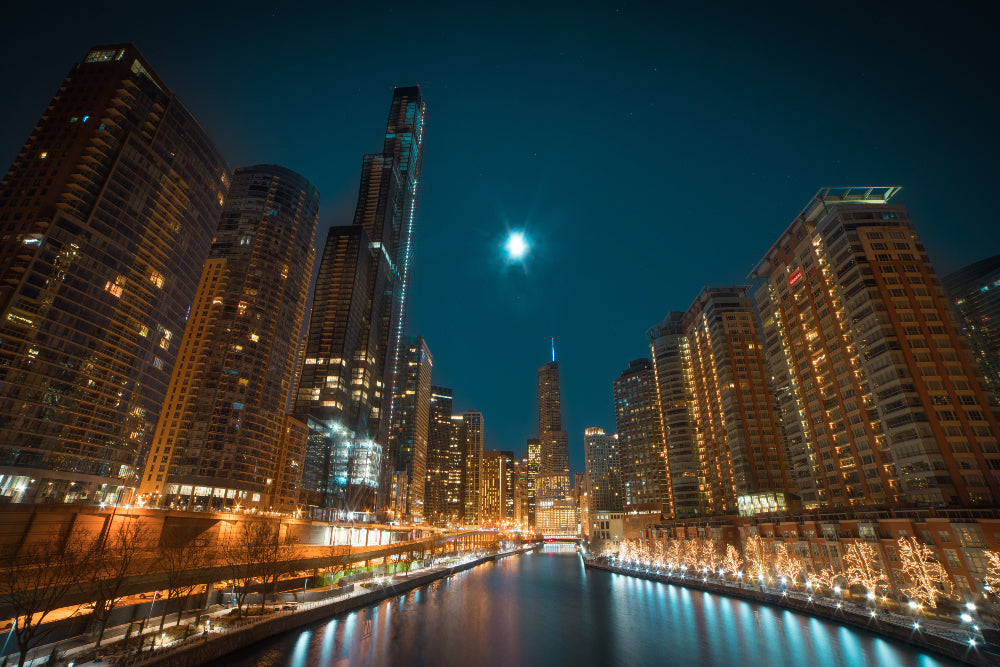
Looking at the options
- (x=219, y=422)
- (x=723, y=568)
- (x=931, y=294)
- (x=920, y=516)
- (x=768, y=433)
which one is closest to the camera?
(x=920, y=516)

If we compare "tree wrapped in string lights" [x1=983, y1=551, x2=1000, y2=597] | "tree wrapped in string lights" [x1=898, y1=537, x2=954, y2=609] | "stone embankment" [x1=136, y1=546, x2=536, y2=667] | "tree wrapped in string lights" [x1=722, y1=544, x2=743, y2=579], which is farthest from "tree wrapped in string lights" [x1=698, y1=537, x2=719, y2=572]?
"stone embankment" [x1=136, y1=546, x2=536, y2=667]

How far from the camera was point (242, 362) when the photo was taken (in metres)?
151

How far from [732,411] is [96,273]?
166m

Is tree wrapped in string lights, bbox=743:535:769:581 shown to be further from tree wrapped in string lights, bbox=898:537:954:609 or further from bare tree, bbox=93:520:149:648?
bare tree, bbox=93:520:149:648

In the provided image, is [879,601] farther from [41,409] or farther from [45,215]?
[45,215]

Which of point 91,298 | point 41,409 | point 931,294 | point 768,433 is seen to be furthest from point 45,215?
point 768,433

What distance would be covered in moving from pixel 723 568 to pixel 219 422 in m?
146

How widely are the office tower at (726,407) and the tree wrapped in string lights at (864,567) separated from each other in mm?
54442

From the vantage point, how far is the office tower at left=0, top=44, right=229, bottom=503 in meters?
85.4

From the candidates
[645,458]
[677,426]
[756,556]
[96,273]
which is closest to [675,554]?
[756,556]

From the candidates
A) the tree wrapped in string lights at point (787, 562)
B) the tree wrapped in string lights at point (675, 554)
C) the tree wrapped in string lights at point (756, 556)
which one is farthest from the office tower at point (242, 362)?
the tree wrapped in string lights at point (787, 562)

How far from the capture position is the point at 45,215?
309 ft

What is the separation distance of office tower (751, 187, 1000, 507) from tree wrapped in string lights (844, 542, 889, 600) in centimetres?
1614

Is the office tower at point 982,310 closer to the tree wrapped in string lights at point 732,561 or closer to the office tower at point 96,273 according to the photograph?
the tree wrapped in string lights at point 732,561
